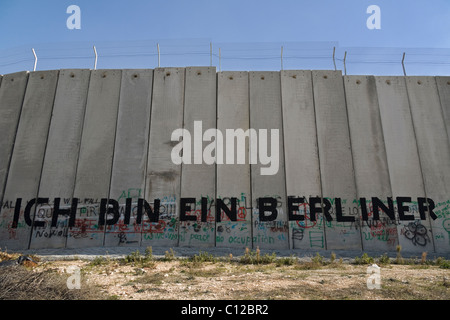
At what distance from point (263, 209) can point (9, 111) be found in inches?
540

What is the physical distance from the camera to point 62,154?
543 inches

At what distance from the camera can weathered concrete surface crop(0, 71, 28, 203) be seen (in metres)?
14.1

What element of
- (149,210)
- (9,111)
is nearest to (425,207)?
(149,210)

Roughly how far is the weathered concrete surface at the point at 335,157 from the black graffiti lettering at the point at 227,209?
4036 millimetres

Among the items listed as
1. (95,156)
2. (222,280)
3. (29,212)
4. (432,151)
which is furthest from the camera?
(432,151)

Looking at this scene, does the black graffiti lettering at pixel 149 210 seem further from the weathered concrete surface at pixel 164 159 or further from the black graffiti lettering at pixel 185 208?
the black graffiti lettering at pixel 185 208

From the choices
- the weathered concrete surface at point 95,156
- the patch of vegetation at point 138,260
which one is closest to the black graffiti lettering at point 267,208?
the patch of vegetation at point 138,260

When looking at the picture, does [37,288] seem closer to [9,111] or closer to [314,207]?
[314,207]

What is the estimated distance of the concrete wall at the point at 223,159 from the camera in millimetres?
12727

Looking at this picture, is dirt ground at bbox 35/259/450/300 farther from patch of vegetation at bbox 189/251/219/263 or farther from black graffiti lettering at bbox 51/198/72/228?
black graffiti lettering at bbox 51/198/72/228

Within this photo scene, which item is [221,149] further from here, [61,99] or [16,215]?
[16,215]

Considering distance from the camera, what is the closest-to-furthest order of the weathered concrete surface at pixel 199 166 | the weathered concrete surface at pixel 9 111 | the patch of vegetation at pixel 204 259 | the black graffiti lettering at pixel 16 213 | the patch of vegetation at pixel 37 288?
the patch of vegetation at pixel 37 288 → the patch of vegetation at pixel 204 259 → the weathered concrete surface at pixel 199 166 → the black graffiti lettering at pixel 16 213 → the weathered concrete surface at pixel 9 111
